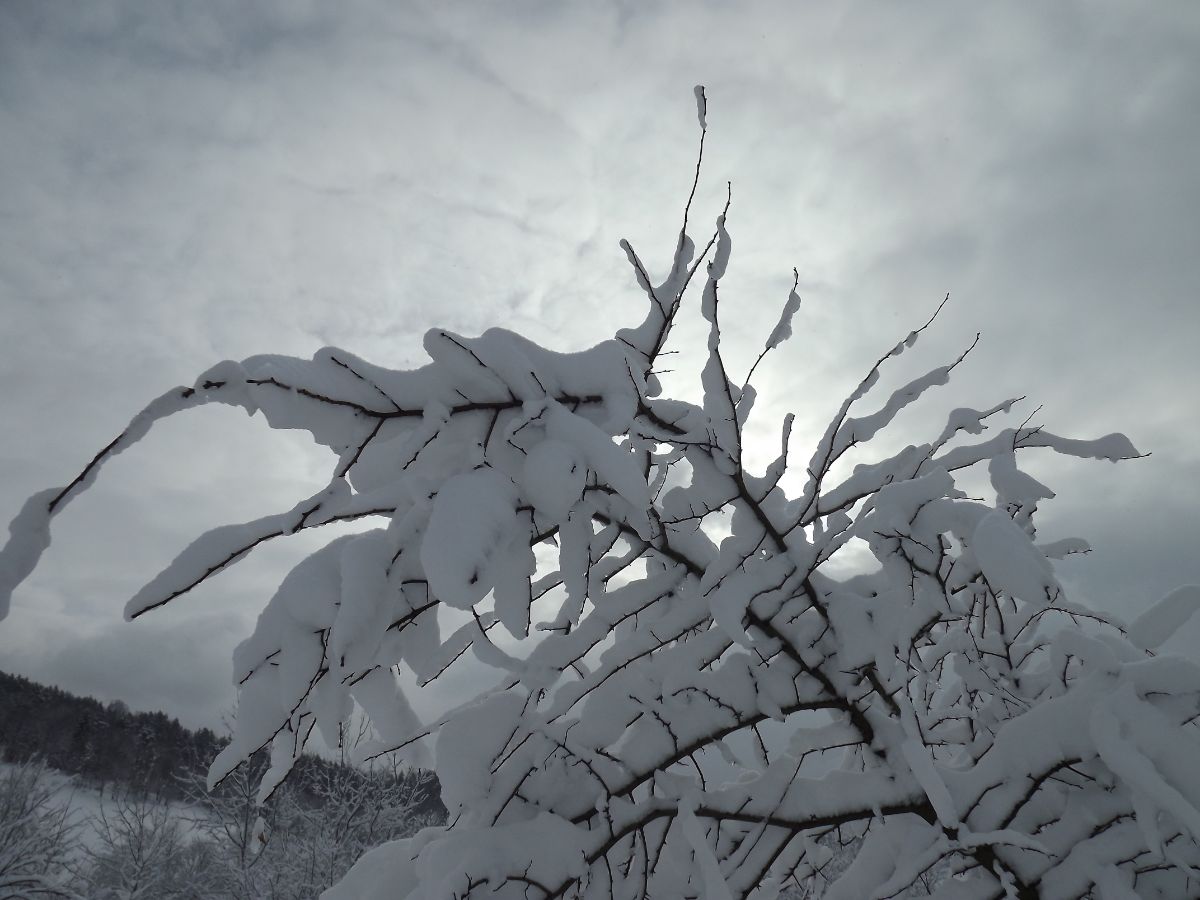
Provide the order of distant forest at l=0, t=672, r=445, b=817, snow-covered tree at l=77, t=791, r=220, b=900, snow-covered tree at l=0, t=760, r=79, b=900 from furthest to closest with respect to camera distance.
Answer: distant forest at l=0, t=672, r=445, b=817, snow-covered tree at l=77, t=791, r=220, b=900, snow-covered tree at l=0, t=760, r=79, b=900

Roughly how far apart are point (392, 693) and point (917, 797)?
1.32m

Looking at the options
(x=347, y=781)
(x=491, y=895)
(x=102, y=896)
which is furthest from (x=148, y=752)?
(x=491, y=895)

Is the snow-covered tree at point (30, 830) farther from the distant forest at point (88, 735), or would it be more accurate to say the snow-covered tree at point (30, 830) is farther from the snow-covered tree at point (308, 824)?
the distant forest at point (88, 735)

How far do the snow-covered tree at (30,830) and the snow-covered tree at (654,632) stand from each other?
39.1ft

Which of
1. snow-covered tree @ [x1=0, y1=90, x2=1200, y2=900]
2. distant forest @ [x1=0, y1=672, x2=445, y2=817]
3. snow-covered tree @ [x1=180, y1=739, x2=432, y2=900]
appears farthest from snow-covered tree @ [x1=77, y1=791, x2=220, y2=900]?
distant forest @ [x1=0, y1=672, x2=445, y2=817]

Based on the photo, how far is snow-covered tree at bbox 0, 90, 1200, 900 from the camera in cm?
91

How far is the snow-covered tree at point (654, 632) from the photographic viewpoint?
0.91 m

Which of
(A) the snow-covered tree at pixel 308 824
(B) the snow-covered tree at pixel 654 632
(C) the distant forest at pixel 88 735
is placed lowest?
(A) the snow-covered tree at pixel 308 824

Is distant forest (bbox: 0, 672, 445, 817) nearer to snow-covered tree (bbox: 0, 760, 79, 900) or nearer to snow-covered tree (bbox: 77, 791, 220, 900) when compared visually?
snow-covered tree (bbox: 77, 791, 220, 900)

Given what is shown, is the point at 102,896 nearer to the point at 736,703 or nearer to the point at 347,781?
the point at 347,781

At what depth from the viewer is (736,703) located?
63.8 inches

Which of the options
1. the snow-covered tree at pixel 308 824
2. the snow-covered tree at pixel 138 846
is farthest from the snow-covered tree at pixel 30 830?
the snow-covered tree at pixel 308 824

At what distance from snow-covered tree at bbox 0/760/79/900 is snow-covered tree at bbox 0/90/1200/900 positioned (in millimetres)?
11927

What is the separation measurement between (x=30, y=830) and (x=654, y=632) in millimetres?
17524
